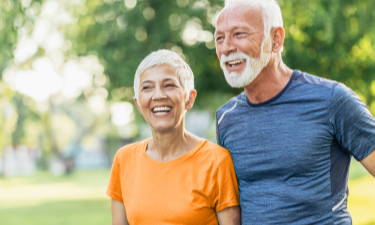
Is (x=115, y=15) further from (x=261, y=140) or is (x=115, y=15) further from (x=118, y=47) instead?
(x=261, y=140)

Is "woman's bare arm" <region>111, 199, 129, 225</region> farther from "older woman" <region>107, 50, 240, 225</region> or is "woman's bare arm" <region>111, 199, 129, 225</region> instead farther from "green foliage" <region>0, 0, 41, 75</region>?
"green foliage" <region>0, 0, 41, 75</region>

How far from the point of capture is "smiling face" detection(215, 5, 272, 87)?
247 centimetres

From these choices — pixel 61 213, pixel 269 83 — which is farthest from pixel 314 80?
pixel 61 213

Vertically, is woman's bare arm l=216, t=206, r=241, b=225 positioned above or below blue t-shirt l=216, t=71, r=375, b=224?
below

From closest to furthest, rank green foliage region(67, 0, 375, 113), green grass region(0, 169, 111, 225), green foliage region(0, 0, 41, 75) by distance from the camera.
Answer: green foliage region(0, 0, 41, 75) → green foliage region(67, 0, 375, 113) → green grass region(0, 169, 111, 225)

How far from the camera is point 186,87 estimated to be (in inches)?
102

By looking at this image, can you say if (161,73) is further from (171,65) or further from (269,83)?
(269,83)

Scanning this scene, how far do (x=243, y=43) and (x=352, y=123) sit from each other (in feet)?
2.46

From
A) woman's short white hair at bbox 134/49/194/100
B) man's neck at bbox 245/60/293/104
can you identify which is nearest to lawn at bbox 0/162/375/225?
man's neck at bbox 245/60/293/104

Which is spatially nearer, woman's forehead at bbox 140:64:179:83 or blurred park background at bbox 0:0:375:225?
woman's forehead at bbox 140:64:179:83

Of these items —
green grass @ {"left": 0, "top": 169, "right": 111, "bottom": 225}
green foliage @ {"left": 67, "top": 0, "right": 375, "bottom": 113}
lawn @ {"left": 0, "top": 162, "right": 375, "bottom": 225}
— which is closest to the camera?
green foliage @ {"left": 67, "top": 0, "right": 375, "bottom": 113}

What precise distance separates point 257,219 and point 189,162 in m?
0.51

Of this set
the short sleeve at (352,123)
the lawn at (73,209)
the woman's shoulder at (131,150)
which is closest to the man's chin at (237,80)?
the short sleeve at (352,123)

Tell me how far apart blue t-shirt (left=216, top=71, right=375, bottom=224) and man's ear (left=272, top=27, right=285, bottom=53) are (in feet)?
0.66
